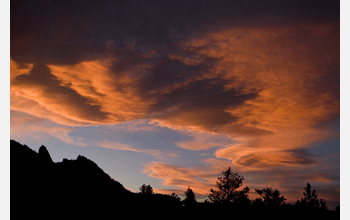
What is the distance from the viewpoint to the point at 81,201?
15.4 m

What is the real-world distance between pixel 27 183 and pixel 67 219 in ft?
10.00

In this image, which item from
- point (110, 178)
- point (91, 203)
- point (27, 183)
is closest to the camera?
point (27, 183)

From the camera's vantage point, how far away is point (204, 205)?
56.1 feet

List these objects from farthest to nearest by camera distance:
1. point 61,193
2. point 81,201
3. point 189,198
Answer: point 189,198 < point 81,201 < point 61,193

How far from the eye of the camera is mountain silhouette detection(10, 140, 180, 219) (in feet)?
44.0

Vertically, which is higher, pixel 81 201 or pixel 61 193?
pixel 61 193

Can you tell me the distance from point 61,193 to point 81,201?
1.28 meters

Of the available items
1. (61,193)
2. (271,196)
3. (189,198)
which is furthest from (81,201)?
(271,196)

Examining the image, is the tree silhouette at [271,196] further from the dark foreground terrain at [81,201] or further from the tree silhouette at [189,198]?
the dark foreground terrain at [81,201]

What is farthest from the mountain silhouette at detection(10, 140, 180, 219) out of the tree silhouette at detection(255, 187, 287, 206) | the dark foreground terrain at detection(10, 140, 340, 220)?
the tree silhouette at detection(255, 187, 287, 206)

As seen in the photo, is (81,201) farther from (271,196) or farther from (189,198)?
→ (271,196)

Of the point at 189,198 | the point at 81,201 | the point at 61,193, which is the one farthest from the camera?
the point at 189,198
